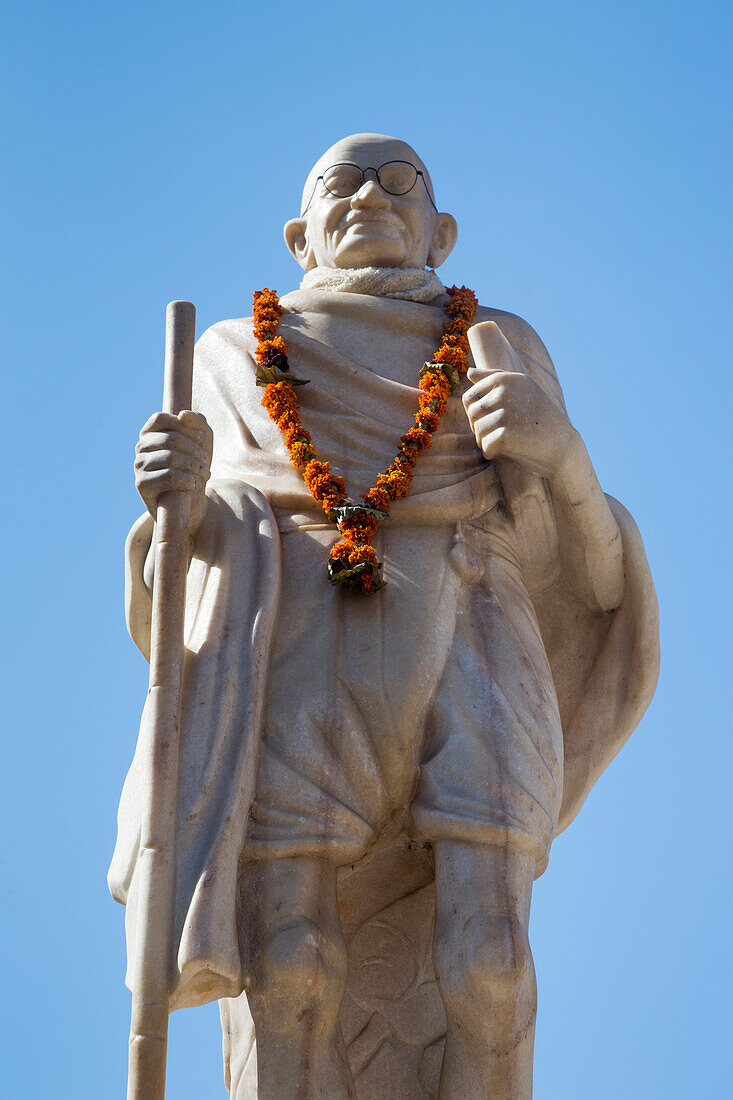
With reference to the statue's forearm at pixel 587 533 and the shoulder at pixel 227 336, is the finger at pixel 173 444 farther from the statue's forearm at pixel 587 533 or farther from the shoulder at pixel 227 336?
the statue's forearm at pixel 587 533

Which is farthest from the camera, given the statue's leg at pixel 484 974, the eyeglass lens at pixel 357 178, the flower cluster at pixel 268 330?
the eyeglass lens at pixel 357 178

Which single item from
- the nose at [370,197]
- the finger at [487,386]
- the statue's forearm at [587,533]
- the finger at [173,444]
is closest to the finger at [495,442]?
the finger at [487,386]

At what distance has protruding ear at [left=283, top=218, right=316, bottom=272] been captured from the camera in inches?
349

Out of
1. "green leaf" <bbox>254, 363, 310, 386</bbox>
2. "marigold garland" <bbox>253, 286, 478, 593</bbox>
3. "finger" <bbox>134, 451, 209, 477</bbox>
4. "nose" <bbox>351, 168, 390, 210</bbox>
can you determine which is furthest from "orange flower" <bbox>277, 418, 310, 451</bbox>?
"nose" <bbox>351, 168, 390, 210</bbox>

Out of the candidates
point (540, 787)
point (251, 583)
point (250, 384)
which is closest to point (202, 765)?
point (251, 583)

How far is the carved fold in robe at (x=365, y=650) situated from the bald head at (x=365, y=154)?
74 cm

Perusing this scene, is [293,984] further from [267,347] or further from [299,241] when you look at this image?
[299,241]

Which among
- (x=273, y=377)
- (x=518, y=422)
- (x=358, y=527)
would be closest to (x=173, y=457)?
(x=358, y=527)

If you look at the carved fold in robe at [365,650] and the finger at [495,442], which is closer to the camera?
the carved fold in robe at [365,650]

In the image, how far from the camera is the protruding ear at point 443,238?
29.4 feet

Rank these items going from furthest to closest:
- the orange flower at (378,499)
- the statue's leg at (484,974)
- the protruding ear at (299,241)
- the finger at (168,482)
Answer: the protruding ear at (299,241) → the orange flower at (378,499) → the finger at (168,482) → the statue's leg at (484,974)

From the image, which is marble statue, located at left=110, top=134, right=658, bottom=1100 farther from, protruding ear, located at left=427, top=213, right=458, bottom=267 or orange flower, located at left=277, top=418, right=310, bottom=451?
protruding ear, located at left=427, top=213, right=458, bottom=267

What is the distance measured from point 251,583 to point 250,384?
114 centimetres

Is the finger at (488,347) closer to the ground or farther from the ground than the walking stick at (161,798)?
farther from the ground
